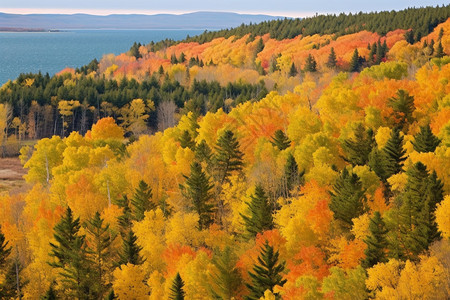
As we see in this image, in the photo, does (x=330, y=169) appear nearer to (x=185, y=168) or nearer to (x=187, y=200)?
(x=187, y=200)

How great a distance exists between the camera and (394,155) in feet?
246

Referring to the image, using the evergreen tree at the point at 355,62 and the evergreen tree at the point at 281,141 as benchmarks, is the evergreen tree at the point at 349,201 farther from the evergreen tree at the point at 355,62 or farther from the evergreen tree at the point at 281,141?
the evergreen tree at the point at 355,62

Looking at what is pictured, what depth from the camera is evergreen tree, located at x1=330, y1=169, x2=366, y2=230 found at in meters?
64.7

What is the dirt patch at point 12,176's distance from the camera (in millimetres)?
117225

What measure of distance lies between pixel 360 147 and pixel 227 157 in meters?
18.4

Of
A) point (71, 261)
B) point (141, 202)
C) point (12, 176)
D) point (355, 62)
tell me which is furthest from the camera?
point (355, 62)

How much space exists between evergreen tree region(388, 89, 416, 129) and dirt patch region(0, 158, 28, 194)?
64.8 m

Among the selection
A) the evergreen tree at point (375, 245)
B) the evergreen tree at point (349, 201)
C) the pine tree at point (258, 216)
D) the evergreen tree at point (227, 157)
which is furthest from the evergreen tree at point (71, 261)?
the evergreen tree at point (375, 245)

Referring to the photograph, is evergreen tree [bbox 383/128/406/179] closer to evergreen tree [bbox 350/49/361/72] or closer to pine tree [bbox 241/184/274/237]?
pine tree [bbox 241/184/274/237]

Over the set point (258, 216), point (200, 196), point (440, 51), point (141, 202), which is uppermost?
point (440, 51)

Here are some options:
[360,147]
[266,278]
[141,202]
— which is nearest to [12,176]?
[141,202]

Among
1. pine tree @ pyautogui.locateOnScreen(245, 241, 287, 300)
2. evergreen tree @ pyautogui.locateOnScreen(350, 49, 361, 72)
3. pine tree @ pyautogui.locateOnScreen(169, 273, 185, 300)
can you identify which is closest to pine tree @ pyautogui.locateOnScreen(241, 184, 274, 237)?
pine tree @ pyautogui.locateOnScreen(245, 241, 287, 300)

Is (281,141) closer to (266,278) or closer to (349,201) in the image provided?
(349,201)

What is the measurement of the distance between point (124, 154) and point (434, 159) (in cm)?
6270
